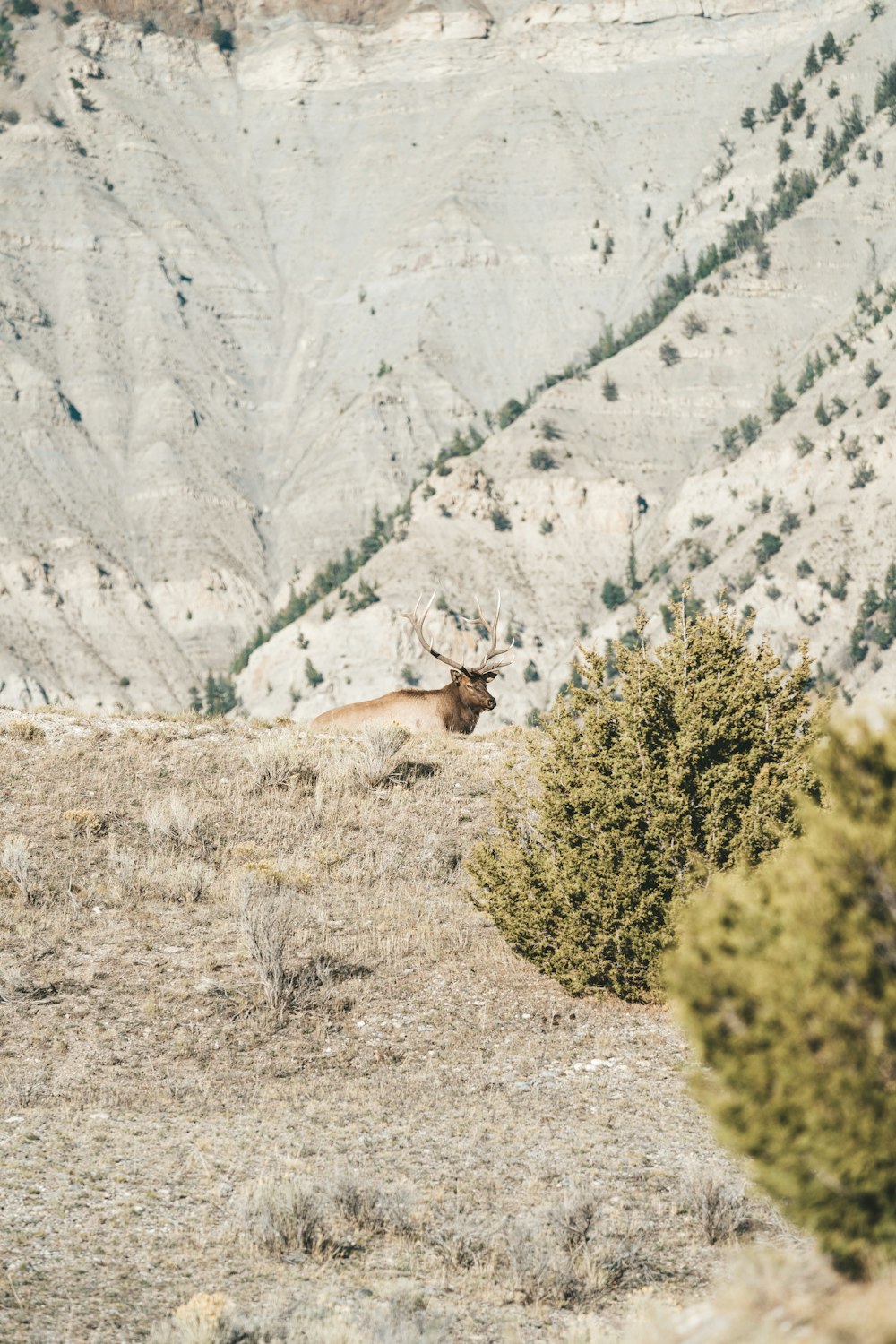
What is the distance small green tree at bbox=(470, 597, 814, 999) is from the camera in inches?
436

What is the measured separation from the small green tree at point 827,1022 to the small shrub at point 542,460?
10196cm

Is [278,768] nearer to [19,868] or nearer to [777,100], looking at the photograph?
[19,868]

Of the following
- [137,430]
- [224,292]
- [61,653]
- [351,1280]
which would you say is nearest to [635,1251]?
[351,1280]

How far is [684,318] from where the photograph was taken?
118 metres

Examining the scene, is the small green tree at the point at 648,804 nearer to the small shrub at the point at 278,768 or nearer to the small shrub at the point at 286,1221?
the small shrub at the point at 286,1221

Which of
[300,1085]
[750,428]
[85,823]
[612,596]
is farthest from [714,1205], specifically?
→ [750,428]

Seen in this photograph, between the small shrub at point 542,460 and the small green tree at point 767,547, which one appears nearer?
the small green tree at point 767,547

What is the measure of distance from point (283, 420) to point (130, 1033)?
11684 cm

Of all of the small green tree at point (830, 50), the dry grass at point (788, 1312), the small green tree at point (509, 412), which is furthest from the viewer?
the small green tree at point (830, 50)

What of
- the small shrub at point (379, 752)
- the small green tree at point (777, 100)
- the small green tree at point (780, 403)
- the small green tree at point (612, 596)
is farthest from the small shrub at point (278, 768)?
the small green tree at point (777, 100)

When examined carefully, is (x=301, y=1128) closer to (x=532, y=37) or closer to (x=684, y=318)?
(x=684, y=318)

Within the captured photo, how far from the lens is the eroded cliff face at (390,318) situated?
97.9 m

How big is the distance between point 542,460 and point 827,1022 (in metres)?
103

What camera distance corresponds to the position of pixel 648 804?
11281 millimetres
